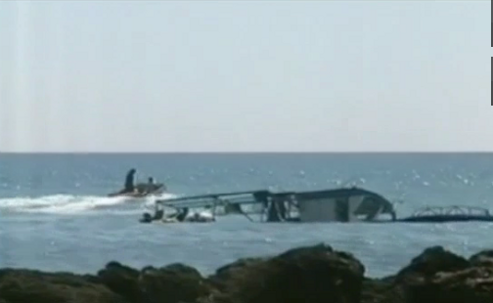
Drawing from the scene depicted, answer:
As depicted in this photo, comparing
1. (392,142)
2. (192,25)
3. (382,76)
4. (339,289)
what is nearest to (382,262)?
(339,289)

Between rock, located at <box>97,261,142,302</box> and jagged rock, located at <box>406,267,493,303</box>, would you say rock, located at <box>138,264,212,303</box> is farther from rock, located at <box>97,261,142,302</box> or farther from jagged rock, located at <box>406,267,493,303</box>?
jagged rock, located at <box>406,267,493,303</box>

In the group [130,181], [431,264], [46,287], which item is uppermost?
[130,181]

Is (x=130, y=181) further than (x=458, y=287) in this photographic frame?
No

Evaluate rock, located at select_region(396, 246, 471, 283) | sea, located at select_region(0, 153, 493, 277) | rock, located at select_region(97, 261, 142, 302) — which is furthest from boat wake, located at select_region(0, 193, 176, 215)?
rock, located at select_region(396, 246, 471, 283)

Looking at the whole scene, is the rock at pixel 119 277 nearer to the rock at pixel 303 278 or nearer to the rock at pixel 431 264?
the rock at pixel 303 278

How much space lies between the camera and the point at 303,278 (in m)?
2.64

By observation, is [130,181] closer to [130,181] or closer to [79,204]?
[130,181]

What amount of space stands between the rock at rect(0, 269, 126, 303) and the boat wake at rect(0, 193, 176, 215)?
0.72ft

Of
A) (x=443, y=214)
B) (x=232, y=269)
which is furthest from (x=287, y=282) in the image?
(x=443, y=214)

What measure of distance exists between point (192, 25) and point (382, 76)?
64 cm

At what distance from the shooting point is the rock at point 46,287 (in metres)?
2.63

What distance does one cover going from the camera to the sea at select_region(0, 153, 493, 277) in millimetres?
2539

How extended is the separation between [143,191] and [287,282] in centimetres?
57

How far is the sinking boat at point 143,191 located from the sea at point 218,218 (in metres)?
0.02
